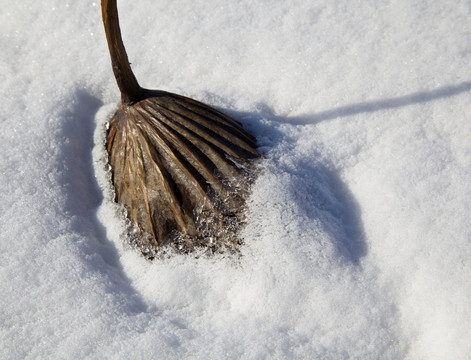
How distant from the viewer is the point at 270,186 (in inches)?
48.6

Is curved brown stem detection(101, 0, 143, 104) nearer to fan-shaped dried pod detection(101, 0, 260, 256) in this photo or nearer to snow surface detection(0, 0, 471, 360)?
fan-shaped dried pod detection(101, 0, 260, 256)

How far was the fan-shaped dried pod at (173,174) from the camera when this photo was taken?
119 cm

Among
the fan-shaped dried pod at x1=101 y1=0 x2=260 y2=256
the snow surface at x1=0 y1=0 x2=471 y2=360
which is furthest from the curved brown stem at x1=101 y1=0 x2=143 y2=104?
the snow surface at x1=0 y1=0 x2=471 y2=360

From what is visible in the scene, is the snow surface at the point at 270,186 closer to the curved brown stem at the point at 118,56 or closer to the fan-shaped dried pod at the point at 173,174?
the fan-shaped dried pod at the point at 173,174

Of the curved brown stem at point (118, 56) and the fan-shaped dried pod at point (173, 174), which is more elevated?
the curved brown stem at point (118, 56)

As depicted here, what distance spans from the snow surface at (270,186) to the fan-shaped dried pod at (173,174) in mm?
60

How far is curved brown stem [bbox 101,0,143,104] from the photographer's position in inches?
43.2

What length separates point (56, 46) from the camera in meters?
1.57

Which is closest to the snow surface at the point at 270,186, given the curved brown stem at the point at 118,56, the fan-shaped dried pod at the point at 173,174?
the fan-shaped dried pod at the point at 173,174

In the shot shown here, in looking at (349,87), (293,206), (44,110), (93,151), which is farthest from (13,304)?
(349,87)

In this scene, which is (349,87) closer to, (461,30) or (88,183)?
(461,30)

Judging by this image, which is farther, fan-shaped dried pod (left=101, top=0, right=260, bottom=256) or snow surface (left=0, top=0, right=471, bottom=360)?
fan-shaped dried pod (left=101, top=0, right=260, bottom=256)

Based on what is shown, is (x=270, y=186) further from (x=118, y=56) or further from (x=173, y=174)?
(x=118, y=56)

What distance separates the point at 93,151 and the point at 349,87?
2.81ft
